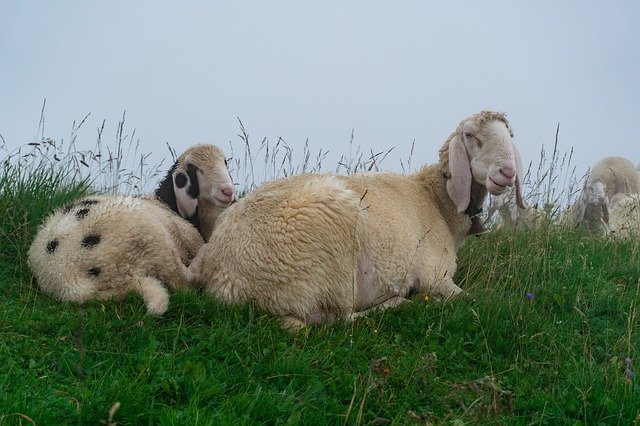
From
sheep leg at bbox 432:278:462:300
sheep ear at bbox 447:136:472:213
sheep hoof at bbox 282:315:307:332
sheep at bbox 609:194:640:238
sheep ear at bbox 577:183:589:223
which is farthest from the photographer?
sheep ear at bbox 577:183:589:223

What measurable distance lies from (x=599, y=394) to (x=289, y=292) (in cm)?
245

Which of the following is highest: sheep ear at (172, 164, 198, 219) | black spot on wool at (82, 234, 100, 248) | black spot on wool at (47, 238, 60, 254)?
sheep ear at (172, 164, 198, 219)

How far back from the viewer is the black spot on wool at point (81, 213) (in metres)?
6.45

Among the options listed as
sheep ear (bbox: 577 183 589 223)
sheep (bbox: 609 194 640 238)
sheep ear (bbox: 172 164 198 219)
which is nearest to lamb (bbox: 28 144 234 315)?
sheep ear (bbox: 172 164 198 219)

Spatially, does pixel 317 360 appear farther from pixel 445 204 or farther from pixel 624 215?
pixel 624 215

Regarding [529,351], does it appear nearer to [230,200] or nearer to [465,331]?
[465,331]

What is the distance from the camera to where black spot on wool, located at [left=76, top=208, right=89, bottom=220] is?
6.45 meters

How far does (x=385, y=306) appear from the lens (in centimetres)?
653

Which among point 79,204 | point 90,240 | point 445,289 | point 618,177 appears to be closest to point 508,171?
point 445,289

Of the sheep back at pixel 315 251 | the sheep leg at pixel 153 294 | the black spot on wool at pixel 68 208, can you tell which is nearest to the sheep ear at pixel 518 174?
the sheep back at pixel 315 251

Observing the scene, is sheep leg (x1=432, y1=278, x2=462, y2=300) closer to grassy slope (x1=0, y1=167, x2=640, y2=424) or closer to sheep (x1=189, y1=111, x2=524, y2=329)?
sheep (x1=189, y1=111, x2=524, y2=329)

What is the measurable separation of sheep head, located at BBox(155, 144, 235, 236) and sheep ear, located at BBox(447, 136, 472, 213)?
7.42ft

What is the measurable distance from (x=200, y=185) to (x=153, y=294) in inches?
78.5

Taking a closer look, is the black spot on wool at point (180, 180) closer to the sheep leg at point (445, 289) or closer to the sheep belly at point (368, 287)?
the sheep belly at point (368, 287)
